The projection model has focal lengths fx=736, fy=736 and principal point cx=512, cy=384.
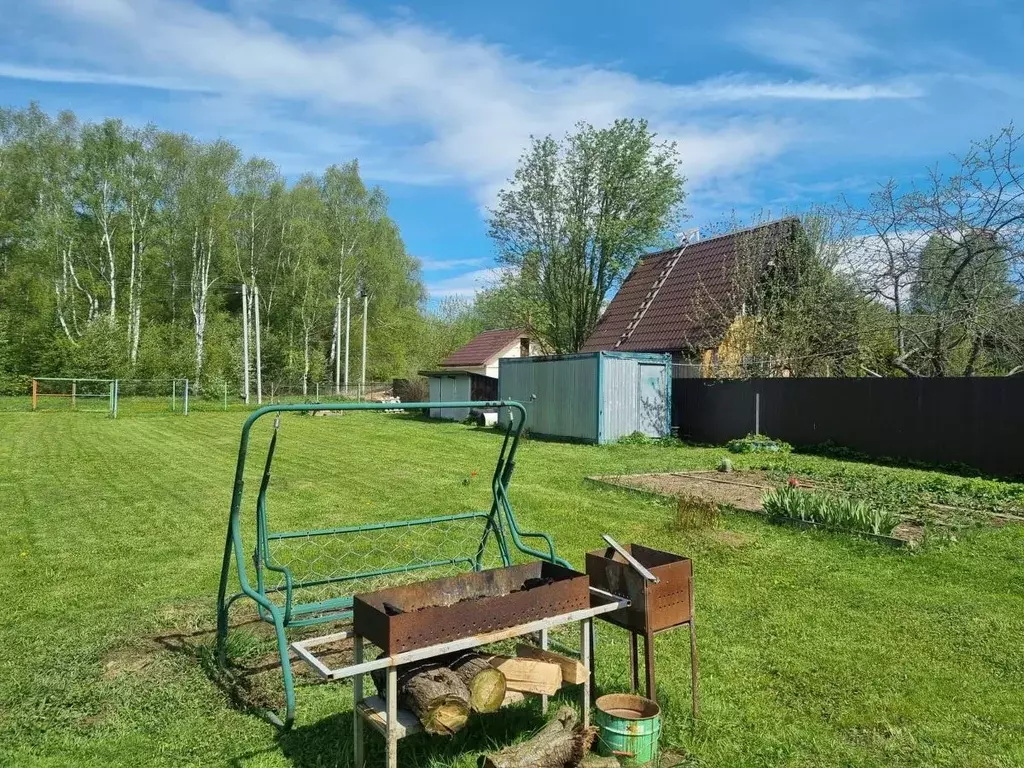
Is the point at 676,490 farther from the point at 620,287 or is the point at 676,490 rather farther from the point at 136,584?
the point at 620,287

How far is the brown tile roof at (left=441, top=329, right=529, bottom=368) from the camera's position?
31.4 meters

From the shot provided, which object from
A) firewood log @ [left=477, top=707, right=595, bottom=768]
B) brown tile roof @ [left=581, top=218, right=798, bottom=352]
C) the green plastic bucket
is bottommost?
the green plastic bucket

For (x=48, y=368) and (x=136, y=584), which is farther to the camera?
(x=48, y=368)

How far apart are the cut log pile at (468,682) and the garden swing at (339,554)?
0.64m

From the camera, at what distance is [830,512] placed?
24.6ft

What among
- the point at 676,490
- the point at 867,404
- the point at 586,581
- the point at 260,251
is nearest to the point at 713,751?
the point at 586,581

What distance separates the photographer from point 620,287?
2514 centimetres

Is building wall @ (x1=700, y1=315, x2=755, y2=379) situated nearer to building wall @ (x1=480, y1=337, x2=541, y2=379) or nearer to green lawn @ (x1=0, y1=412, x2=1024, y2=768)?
green lawn @ (x1=0, y1=412, x2=1024, y2=768)

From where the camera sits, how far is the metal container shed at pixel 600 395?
17.1 metres

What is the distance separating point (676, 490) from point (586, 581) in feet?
22.9

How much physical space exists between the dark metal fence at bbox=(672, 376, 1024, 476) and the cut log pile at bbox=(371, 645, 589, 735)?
40.6 ft

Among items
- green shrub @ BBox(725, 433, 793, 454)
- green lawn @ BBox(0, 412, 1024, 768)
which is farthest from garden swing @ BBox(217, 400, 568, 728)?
green shrub @ BBox(725, 433, 793, 454)

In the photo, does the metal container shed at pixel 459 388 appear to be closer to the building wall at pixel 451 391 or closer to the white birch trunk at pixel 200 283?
the building wall at pixel 451 391

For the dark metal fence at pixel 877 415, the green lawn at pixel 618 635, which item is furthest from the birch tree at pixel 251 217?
the green lawn at pixel 618 635
